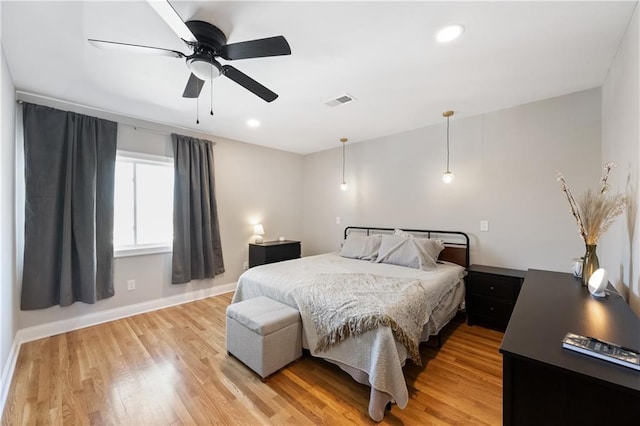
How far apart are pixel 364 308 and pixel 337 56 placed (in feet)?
6.39

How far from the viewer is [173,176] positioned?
147 inches

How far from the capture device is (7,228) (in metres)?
2.24

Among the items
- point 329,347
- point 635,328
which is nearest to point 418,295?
point 329,347

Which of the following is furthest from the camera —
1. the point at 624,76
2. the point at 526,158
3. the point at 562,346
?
the point at 526,158

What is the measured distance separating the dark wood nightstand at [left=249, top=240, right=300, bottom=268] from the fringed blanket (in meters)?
2.03

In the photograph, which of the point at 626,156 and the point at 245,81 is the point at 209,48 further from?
the point at 626,156

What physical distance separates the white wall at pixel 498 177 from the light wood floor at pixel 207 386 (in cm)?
123

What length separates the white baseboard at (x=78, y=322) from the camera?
2057 mm

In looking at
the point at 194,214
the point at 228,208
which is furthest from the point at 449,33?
the point at 228,208

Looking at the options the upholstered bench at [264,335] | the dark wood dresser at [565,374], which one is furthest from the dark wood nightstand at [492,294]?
the upholstered bench at [264,335]

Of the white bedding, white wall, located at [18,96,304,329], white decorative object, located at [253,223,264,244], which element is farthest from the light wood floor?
white decorative object, located at [253,223,264,244]

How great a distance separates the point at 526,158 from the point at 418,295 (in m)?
2.16

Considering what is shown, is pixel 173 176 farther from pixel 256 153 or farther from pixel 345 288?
pixel 345 288

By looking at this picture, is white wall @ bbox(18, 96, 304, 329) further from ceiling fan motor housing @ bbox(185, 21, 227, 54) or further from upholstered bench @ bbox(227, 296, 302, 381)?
ceiling fan motor housing @ bbox(185, 21, 227, 54)
